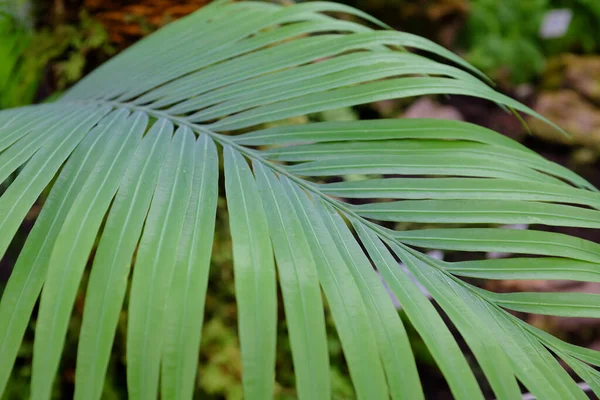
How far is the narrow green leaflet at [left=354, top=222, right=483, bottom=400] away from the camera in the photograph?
47 centimetres

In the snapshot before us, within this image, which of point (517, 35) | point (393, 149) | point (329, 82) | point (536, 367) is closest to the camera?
point (536, 367)

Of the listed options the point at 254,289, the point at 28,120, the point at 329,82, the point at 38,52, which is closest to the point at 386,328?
the point at 254,289

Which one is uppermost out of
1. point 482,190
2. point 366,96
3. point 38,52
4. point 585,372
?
point 38,52

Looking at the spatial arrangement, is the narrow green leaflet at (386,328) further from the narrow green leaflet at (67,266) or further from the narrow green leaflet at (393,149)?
the narrow green leaflet at (67,266)

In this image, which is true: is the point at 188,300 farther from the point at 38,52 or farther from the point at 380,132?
the point at 38,52

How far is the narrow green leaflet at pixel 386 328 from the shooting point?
1.57ft

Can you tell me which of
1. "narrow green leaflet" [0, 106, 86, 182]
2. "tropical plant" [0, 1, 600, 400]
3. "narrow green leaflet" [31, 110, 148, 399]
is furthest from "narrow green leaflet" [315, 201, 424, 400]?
"narrow green leaflet" [0, 106, 86, 182]

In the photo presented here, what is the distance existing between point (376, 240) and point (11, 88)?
1.59 metres

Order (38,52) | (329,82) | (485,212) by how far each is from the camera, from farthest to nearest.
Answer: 1. (38,52)
2. (329,82)
3. (485,212)

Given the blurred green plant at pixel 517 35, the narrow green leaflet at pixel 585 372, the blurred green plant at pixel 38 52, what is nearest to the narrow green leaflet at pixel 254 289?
the narrow green leaflet at pixel 585 372

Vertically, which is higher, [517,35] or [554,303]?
[517,35]

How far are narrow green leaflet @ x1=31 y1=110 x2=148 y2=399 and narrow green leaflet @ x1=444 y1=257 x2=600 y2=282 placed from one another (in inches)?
18.0

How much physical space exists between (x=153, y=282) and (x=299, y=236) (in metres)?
0.18

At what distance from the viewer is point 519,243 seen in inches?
22.7
